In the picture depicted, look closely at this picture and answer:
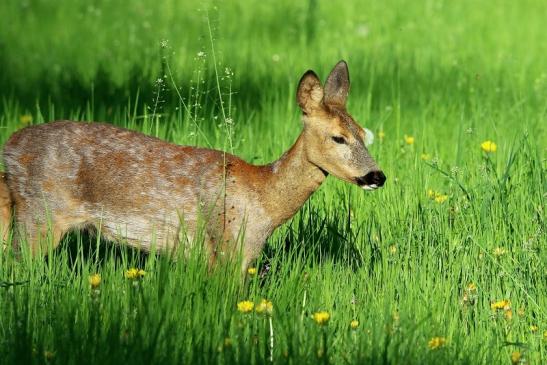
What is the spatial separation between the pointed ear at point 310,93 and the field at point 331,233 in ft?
1.33

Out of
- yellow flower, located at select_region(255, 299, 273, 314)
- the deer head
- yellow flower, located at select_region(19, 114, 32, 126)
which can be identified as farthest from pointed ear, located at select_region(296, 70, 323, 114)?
yellow flower, located at select_region(19, 114, 32, 126)

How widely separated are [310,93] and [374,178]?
0.57 meters

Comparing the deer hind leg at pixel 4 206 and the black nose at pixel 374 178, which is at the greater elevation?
the black nose at pixel 374 178

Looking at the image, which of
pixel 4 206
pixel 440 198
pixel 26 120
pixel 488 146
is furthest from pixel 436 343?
pixel 26 120

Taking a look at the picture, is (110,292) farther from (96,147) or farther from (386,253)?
(386,253)

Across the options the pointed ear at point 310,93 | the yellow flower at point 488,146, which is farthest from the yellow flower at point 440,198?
the pointed ear at point 310,93

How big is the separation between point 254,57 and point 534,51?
114 inches

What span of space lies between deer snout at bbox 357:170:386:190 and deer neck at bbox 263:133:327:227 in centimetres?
36

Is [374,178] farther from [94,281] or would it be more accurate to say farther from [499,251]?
[94,281]

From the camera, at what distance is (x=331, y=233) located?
6504mm

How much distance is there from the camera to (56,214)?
5891mm

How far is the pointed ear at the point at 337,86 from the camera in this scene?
5793 mm

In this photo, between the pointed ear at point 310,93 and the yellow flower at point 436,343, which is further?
the pointed ear at point 310,93

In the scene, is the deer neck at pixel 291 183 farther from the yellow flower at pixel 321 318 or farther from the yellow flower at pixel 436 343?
the yellow flower at pixel 436 343
